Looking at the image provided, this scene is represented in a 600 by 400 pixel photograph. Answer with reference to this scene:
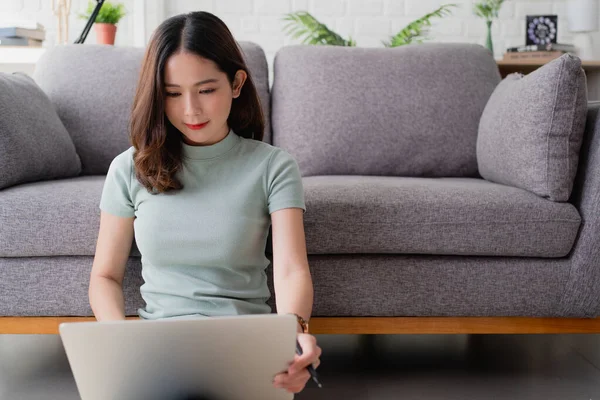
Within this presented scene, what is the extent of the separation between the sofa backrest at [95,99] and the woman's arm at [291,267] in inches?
37.2

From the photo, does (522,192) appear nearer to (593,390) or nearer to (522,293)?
(522,293)

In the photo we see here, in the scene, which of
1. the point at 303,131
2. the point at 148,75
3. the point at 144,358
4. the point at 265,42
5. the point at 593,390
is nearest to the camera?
the point at 144,358

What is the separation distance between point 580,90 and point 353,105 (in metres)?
0.70

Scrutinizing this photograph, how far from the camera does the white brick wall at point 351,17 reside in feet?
11.0

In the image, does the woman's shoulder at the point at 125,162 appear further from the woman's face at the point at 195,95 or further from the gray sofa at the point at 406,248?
the gray sofa at the point at 406,248

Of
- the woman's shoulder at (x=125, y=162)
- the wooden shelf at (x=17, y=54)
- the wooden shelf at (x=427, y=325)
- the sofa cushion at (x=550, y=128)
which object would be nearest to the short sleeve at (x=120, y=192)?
the woman's shoulder at (x=125, y=162)

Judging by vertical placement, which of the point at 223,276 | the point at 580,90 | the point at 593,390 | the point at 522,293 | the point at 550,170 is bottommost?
the point at 593,390

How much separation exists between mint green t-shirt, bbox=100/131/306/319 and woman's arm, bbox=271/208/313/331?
29mm

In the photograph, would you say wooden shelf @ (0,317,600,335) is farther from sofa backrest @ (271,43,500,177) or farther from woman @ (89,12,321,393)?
sofa backrest @ (271,43,500,177)

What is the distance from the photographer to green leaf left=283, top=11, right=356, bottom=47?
10.2 ft

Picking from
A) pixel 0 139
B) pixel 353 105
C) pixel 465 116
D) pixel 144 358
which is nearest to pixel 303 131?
pixel 353 105

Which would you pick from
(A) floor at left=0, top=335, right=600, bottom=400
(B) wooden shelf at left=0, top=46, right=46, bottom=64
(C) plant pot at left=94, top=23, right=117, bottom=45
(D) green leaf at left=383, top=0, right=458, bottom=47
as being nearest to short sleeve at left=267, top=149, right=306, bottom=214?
(A) floor at left=0, top=335, right=600, bottom=400

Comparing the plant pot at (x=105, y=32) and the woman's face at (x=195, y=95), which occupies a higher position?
the plant pot at (x=105, y=32)

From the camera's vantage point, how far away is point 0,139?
157 cm
